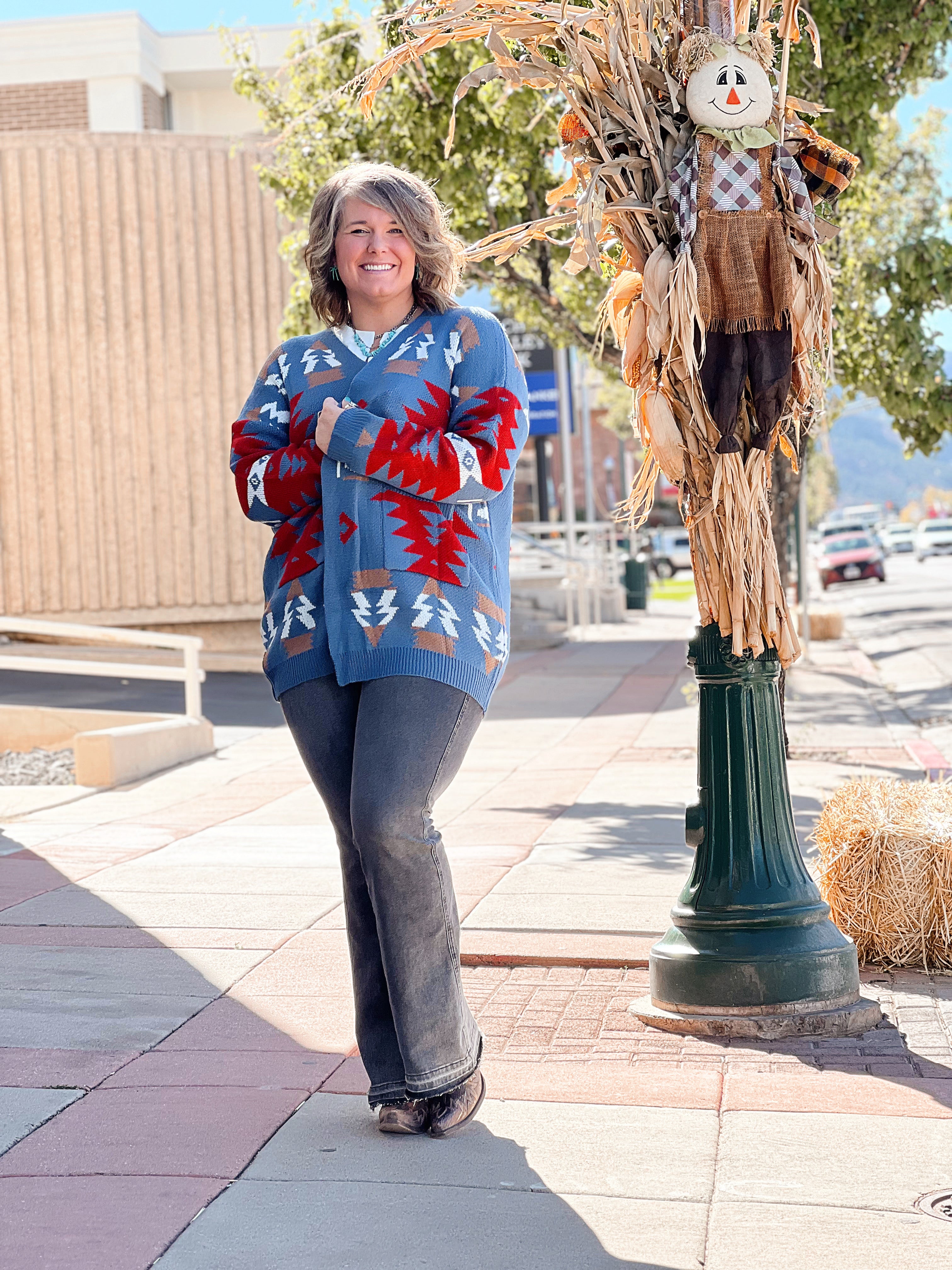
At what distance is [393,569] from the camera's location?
3092 millimetres

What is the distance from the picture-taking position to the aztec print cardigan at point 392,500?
10.1ft

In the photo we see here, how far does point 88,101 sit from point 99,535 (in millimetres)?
9283

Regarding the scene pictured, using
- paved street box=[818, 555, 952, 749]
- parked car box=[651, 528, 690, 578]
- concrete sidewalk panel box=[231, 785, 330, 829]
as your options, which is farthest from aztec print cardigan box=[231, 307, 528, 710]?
parked car box=[651, 528, 690, 578]

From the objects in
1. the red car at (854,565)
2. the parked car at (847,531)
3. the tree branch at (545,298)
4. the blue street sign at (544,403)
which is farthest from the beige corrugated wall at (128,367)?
the parked car at (847,531)

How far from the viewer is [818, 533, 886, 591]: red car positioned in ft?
137

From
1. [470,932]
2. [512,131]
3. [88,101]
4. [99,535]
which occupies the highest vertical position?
[88,101]

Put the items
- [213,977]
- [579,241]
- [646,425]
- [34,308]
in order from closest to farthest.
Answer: [579,241], [646,425], [213,977], [34,308]

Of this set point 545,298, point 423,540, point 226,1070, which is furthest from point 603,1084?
point 545,298

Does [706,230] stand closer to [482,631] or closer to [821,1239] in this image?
[482,631]

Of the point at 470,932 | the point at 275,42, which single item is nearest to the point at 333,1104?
the point at 470,932

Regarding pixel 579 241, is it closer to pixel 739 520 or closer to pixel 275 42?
pixel 739 520

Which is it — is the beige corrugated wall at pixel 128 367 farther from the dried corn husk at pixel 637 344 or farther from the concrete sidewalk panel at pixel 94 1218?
the concrete sidewalk panel at pixel 94 1218

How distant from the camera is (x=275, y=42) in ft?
71.8

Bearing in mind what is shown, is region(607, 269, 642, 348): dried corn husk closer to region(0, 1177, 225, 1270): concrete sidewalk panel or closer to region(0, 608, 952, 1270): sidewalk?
region(0, 608, 952, 1270): sidewalk
